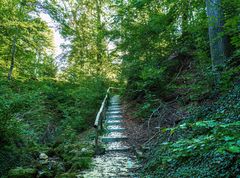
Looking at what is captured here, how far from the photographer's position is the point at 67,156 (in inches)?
164

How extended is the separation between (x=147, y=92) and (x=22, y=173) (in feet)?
16.1

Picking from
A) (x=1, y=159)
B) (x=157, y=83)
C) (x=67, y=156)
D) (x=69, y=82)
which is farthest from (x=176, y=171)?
(x=69, y=82)

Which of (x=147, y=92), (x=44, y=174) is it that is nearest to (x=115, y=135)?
(x=147, y=92)

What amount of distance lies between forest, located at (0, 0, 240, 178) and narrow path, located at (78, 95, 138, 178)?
0.22 metres

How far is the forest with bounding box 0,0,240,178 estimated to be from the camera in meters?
2.72

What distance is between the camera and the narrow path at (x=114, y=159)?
3.40 metres

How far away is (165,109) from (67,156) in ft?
9.79

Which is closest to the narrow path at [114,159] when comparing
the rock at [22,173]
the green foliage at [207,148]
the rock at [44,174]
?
the green foliage at [207,148]

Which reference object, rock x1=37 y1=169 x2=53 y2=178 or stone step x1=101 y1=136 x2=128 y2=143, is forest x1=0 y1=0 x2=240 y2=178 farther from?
stone step x1=101 y1=136 x2=128 y2=143

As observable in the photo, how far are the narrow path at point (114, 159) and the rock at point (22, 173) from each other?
0.90m

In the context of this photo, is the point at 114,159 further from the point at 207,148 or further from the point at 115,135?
the point at 207,148

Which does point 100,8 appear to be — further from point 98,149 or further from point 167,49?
point 98,149

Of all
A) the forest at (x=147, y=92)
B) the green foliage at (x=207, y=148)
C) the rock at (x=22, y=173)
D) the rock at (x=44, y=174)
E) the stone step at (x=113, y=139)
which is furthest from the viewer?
the stone step at (x=113, y=139)

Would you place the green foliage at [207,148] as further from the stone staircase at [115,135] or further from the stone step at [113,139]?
the stone step at [113,139]
